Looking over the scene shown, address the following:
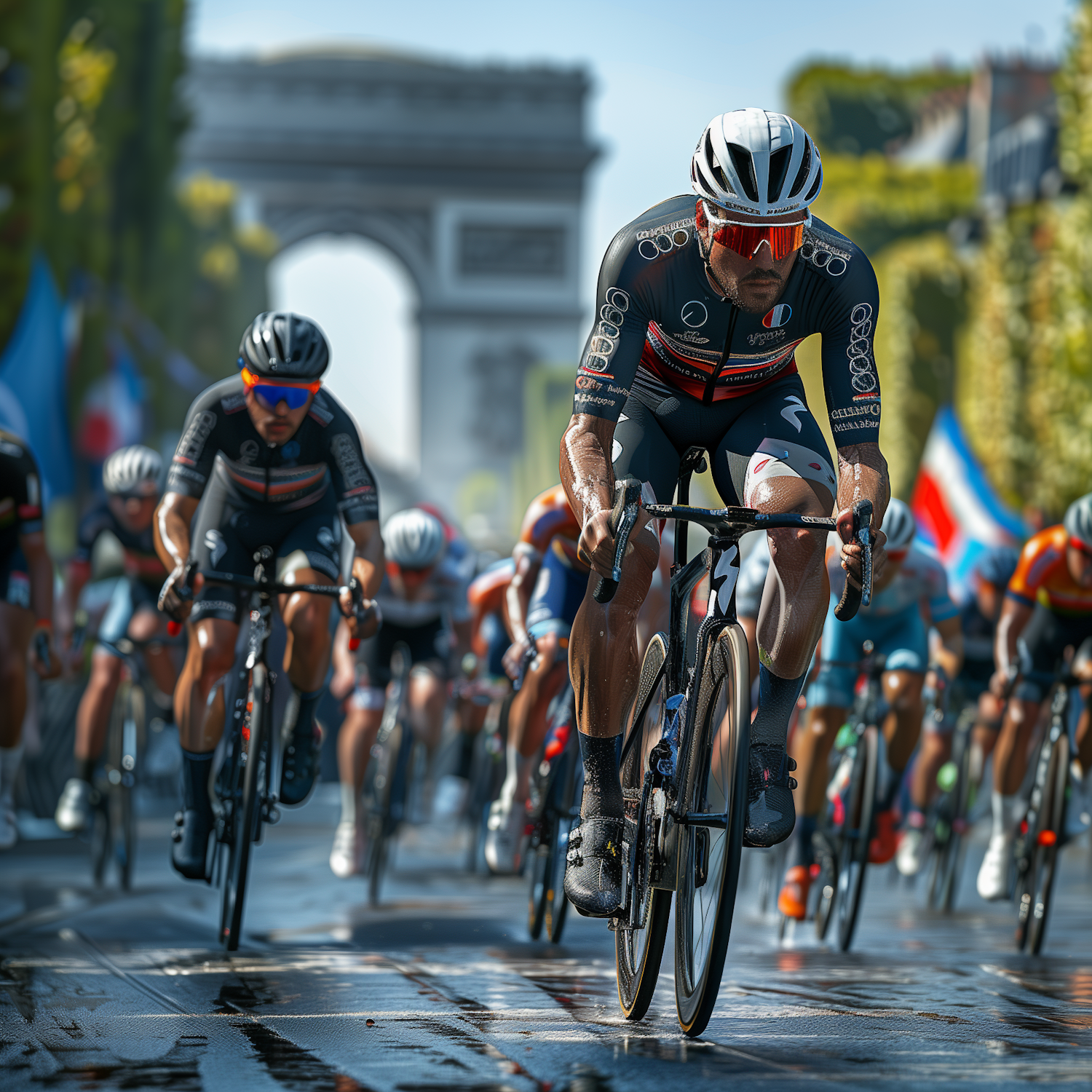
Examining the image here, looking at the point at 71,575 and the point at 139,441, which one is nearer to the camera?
the point at 71,575

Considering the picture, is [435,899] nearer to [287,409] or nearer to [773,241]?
[287,409]

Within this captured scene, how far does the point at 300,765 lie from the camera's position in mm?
7320

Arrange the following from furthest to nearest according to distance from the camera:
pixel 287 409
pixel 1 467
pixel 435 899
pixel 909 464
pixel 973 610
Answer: pixel 909 464
pixel 973 610
pixel 435 899
pixel 1 467
pixel 287 409

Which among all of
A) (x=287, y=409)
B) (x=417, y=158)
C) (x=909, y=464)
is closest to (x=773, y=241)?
(x=287, y=409)

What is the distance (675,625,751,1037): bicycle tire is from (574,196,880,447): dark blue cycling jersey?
0.70 m

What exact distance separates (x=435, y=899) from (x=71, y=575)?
102 inches

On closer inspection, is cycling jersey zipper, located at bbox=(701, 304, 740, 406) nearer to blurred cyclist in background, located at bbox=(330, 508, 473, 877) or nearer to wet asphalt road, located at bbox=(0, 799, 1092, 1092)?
wet asphalt road, located at bbox=(0, 799, 1092, 1092)

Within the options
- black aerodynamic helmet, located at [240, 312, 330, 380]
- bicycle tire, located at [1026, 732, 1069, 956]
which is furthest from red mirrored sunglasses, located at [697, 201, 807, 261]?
bicycle tire, located at [1026, 732, 1069, 956]

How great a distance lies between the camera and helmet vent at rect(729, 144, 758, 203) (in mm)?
4824

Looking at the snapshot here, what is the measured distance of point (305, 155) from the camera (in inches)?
2798

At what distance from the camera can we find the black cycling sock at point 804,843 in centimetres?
801

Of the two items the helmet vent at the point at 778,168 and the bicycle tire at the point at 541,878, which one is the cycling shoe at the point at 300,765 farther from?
the helmet vent at the point at 778,168

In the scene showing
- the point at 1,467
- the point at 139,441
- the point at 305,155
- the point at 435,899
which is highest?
the point at 305,155

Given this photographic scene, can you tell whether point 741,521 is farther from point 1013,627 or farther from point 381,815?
point 381,815
